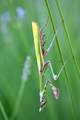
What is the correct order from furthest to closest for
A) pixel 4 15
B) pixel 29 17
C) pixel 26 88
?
pixel 4 15, pixel 29 17, pixel 26 88

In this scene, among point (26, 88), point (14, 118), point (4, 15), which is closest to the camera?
point (14, 118)

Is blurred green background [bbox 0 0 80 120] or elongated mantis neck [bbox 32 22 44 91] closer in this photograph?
elongated mantis neck [bbox 32 22 44 91]

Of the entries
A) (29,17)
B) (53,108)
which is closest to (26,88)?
(53,108)

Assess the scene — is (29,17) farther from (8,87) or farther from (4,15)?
(8,87)

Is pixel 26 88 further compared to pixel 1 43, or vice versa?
pixel 1 43

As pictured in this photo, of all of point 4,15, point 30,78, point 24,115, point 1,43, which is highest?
point 4,15

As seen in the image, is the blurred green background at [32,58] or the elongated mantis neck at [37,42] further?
the blurred green background at [32,58]

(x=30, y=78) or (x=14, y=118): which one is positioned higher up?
(x=30, y=78)

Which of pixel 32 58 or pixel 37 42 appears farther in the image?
pixel 32 58
